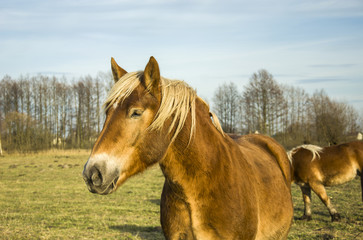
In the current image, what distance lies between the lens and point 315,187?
869 centimetres

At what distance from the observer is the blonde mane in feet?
7.70

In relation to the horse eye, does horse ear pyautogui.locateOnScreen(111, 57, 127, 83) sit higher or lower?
higher

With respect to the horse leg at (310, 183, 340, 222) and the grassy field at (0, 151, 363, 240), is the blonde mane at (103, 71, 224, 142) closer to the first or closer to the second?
the grassy field at (0, 151, 363, 240)

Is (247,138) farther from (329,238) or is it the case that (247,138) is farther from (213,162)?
(329,238)

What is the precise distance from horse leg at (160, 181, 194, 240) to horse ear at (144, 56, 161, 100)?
2.93ft

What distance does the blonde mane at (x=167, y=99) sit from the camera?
2.35m

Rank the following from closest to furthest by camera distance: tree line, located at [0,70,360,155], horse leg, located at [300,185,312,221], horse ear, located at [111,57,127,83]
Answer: horse ear, located at [111,57,127,83] < horse leg, located at [300,185,312,221] < tree line, located at [0,70,360,155]

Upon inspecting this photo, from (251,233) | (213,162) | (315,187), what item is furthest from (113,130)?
(315,187)

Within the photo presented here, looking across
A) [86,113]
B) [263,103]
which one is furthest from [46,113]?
[263,103]

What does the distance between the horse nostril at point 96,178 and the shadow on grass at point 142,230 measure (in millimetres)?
4652

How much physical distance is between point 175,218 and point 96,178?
0.83 m

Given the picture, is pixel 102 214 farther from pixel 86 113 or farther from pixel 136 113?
pixel 86 113

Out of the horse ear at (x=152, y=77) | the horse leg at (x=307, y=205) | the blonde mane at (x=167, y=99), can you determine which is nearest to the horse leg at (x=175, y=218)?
the blonde mane at (x=167, y=99)

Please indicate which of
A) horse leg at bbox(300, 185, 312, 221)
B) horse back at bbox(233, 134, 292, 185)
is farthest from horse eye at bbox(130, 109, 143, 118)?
horse leg at bbox(300, 185, 312, 221)
